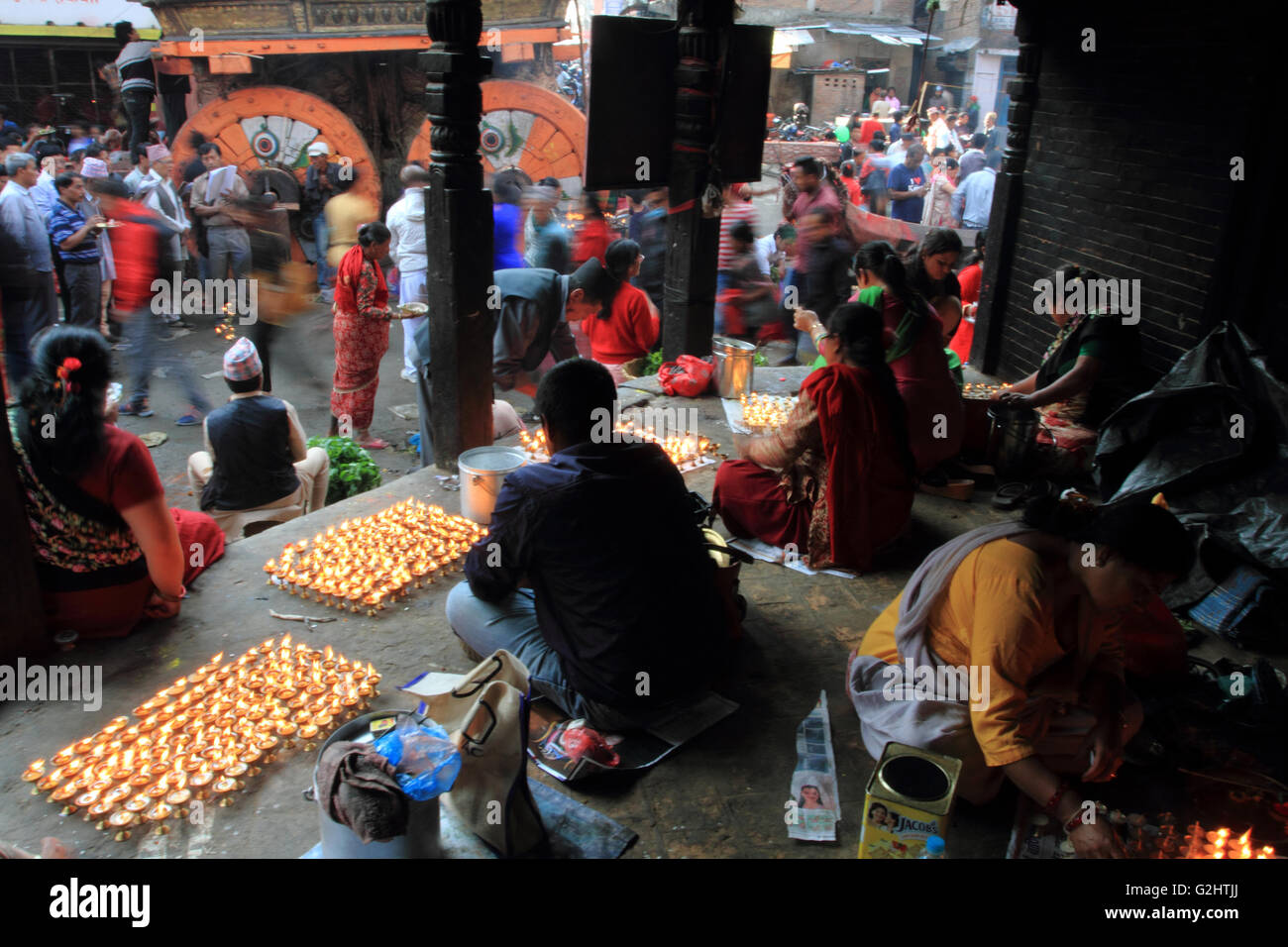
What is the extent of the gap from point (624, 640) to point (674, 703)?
0.37 meters

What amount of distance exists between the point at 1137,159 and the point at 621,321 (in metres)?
3.67

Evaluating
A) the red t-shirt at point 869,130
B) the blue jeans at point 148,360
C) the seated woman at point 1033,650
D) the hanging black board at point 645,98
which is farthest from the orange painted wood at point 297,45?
the seated woman at point 1033,650

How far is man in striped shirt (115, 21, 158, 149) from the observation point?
36.7 feet

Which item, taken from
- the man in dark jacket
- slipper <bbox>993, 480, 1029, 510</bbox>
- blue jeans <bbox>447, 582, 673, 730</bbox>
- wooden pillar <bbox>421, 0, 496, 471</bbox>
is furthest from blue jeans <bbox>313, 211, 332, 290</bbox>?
blue jeans <bbox>447, 582, 673, 730</bbox>

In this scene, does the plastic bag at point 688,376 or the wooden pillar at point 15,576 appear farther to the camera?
the plastic bag at point 688,376

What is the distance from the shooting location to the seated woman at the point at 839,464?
431 cm

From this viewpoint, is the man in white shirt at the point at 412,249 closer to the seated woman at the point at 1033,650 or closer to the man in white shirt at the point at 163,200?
the man in white shirt at the point at 163,200

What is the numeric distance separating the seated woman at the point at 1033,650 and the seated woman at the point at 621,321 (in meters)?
4.40

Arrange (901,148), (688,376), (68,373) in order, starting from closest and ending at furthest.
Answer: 1. (68,373)
2. (688,376)
3. (901,148)

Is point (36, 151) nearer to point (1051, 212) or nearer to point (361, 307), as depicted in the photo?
point (361, 307)

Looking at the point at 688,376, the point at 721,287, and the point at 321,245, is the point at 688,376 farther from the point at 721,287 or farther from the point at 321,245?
the point at 321,245

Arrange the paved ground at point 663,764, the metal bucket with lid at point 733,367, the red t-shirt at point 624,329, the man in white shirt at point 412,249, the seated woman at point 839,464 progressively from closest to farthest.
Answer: the paved ground at point 663,764, the seated woman at point 839,464, the metal bucket with lid at point 733,367, the red t-shirt at point 624,329, the man in white shirt at point 412,249

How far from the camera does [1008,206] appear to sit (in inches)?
298

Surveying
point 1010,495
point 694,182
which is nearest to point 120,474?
point 694,182
